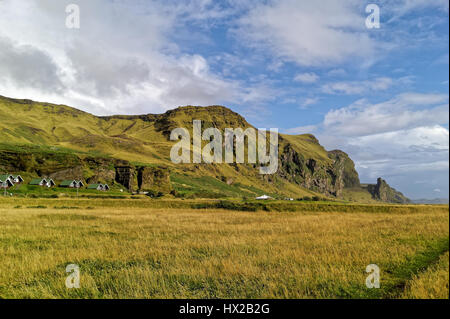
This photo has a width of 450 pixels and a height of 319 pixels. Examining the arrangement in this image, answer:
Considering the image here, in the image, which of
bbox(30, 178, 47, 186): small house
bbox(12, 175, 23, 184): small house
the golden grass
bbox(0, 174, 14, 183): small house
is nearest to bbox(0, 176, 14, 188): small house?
bbox(0, 174, 14, 183): small house

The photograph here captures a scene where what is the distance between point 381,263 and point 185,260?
8.25m

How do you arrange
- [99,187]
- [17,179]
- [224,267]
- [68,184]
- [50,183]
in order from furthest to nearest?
[99,187] → [68,184] → [50,183] → [17,179] → [224,267]

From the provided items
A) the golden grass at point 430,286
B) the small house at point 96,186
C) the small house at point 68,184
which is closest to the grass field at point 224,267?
the golden grass at point 430,286

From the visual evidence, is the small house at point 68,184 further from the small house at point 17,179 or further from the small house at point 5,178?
the small house at point 5,178

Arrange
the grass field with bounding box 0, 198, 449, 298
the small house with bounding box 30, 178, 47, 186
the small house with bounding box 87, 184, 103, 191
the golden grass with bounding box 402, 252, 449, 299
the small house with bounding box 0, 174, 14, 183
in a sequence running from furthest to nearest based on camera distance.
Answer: the small house with bounding box 87, 184, 103, 191 → the small house with bounding box 30, 178, 47, 186 → the small house with bounding box 0, 174, 14, 183 → the grass field with bounding box 0, 198, 449, 298 → the golden grass with bounding box 402, 252, 449, 299

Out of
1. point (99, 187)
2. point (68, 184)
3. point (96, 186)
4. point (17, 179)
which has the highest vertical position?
Answer: point (17, 179)

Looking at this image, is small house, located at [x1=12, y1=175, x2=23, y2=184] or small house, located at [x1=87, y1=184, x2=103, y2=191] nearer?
small house, located at [x1=12, y1=175, x2=23, y2=184]

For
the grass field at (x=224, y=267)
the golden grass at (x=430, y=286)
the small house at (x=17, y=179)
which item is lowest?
the grass field at (x=224, y=267)

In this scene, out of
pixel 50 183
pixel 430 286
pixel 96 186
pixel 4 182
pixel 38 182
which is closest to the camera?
pixel 430 286

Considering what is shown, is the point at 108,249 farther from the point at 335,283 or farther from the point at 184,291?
the point at 335,283

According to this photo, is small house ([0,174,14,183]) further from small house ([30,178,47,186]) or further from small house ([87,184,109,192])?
small house ([87,184,109,192])

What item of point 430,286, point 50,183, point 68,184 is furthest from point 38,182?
point 430,286

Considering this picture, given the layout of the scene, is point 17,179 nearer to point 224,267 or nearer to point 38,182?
point 38,182

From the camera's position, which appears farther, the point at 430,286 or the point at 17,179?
the point at 17,179
